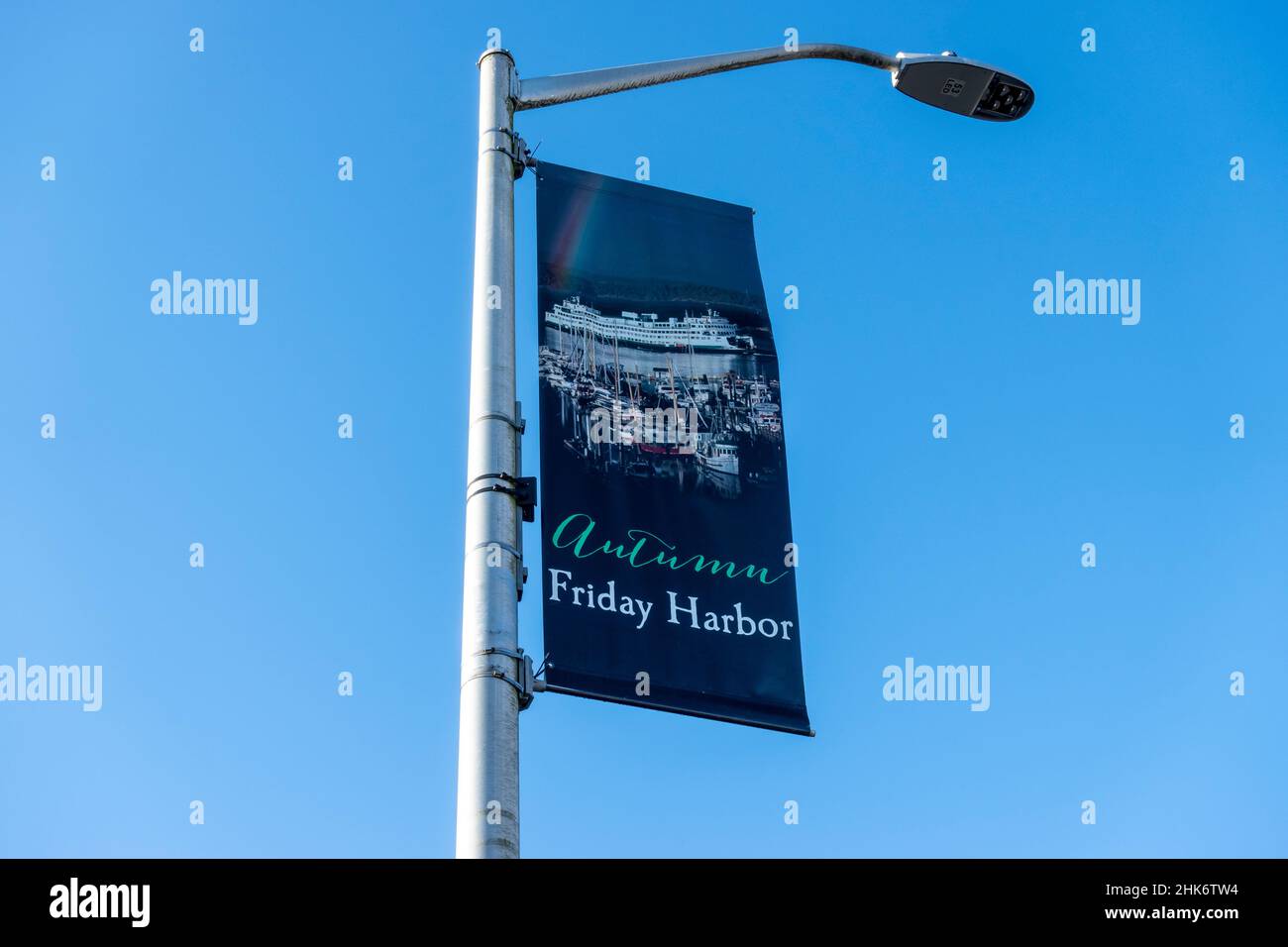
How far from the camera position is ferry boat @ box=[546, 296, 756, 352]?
401 inches

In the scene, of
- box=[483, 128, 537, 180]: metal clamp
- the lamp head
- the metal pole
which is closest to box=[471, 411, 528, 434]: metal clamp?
the metal pole

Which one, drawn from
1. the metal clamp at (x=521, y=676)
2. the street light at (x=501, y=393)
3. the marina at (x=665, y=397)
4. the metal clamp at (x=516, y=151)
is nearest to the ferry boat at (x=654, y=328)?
the marina at (x=665, y=397)

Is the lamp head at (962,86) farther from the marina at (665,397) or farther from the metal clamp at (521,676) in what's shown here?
the metal clamp at (521,676)

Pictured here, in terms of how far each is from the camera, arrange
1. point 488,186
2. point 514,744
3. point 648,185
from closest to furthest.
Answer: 1. point 514,744
2. point 488,186
3. point 648,185

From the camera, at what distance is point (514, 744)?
336 inches

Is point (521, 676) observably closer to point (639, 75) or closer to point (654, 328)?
point (654, 328)

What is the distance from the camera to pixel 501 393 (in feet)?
31.5

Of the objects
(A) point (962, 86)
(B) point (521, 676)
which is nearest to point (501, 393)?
(B) point (521, 676)

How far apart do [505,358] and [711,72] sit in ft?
9.99

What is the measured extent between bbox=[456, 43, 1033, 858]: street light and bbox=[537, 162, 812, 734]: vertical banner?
0.22 m
